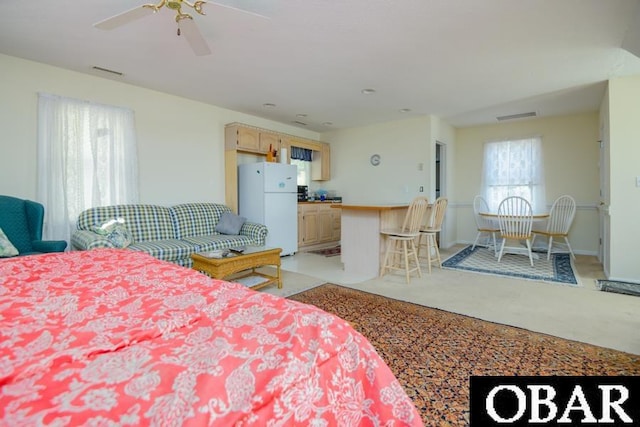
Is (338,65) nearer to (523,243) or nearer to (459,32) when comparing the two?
(459,32)

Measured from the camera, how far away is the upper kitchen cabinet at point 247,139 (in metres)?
4.82

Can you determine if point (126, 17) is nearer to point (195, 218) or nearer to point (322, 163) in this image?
point (195, 218)

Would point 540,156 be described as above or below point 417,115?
below

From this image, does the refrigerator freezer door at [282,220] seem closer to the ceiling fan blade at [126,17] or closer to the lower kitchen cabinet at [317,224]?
the lower kitchen cabinet at [317,224]

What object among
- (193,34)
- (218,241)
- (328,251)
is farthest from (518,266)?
(193,34)

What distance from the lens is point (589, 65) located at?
3.29m

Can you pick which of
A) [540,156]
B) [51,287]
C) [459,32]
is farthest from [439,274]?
[51,287]

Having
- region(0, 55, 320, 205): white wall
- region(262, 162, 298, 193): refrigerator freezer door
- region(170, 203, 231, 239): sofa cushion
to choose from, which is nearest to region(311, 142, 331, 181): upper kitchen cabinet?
region(0, 55, 320, 205): white wall

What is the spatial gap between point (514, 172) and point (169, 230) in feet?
19.5

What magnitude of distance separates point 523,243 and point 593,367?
13.5 feet

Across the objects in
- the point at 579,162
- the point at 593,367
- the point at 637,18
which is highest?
the point at 637,18

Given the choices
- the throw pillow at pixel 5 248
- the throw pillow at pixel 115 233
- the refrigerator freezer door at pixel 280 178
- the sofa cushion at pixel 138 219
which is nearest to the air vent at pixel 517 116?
the refrigerator freezer door at pixel 280 178

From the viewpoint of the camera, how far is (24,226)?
9.50 ft

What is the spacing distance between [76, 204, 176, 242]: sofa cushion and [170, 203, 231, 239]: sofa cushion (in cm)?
10
